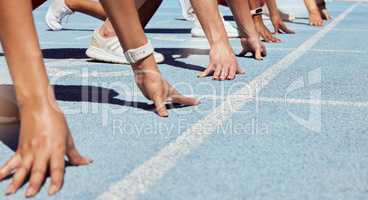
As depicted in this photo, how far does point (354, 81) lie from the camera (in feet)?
12.5

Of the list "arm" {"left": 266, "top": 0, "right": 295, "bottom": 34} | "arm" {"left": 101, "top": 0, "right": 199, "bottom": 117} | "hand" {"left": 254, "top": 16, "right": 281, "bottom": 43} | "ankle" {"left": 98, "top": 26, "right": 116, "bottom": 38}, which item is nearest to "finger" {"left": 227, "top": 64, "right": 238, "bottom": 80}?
"arm" {"left": 101, "top": 0, "right": 199, "bottom": 117}

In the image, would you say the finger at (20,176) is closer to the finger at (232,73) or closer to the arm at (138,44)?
the arm at (138,44)

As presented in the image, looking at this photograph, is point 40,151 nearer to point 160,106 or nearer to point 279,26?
point 160,106

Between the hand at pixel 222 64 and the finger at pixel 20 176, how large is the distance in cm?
202

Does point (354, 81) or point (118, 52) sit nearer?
point (354, 81)

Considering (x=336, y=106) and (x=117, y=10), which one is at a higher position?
(x=117, y=10)

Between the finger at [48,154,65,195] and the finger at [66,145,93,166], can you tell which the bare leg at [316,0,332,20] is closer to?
the finger at [66,145,93,166]

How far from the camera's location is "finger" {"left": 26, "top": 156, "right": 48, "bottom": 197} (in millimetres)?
1781

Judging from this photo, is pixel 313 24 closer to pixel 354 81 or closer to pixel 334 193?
pixel 354 81

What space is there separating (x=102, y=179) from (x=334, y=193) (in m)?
0.62

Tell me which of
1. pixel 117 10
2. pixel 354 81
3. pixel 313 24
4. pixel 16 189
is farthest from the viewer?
pixel 313 24

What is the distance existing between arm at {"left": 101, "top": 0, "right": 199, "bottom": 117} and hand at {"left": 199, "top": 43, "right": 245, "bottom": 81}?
0.92 meters

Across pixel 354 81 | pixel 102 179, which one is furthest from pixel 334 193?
pixel 354 81

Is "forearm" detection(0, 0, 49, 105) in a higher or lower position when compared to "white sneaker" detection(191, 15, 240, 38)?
higher
